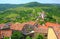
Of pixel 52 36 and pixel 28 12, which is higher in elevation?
pixel 52 36

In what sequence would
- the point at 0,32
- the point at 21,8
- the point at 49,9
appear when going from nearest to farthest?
the point at 0,32 → the point at 49,9 → the point at 21,8

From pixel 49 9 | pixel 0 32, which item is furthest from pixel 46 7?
pixel 0 32

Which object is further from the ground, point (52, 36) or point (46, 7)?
point (52, 36)

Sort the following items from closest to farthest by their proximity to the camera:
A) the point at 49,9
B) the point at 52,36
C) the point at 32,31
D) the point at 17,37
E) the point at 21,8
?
the point at 52,36 < the point at 17,37 < the point at 32,31 < the point at 49,9 < the point at 21,8

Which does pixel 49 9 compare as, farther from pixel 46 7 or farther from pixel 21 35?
pixel 21 35

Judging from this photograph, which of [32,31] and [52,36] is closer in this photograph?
[52,36]

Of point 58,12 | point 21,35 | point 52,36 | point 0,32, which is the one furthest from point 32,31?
point 58,12

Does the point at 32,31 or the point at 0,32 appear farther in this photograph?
the point at 0,32

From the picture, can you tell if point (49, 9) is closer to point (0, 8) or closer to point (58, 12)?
point (58, 12)

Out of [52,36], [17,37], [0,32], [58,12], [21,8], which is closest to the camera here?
[52,36]
